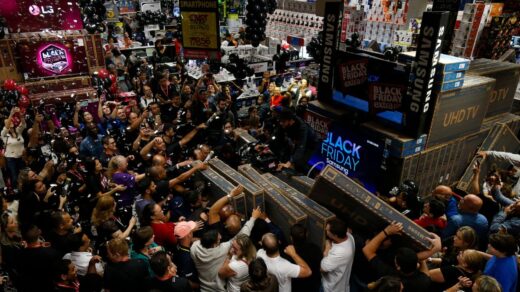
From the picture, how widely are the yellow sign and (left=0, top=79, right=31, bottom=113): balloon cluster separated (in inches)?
150

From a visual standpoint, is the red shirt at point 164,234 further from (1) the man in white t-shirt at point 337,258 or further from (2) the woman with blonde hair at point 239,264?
(1) the man in white t-shirt at point 337,258

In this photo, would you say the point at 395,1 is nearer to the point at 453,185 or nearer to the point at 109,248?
the point at 453,185

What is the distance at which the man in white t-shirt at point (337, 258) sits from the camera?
3416 millimetres

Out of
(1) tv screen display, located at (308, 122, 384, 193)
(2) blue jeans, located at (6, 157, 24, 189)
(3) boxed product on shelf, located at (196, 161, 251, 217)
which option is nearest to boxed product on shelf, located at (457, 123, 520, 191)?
(1) tv screen display, located at (308, 122, 384, 193)

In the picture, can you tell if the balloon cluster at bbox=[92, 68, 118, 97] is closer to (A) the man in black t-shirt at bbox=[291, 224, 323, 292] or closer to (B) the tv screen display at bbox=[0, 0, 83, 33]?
(B) the tv screen display at bbox=[0, 0, 83, 33]

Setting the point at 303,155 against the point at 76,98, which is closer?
the point at 303,155

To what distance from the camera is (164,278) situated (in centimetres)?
318

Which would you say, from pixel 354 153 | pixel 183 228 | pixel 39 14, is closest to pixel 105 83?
pixel 39 14

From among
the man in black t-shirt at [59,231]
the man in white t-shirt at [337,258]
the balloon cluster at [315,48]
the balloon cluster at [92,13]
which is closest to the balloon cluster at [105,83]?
the man in black t-shirt at [59,231]

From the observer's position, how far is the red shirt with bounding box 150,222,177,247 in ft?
13.0

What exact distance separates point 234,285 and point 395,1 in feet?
48.1

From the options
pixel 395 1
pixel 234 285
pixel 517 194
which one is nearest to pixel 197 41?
pixel 234 285

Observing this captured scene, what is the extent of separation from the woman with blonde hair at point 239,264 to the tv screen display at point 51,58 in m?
9.10

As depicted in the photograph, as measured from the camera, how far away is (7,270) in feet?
13.3
